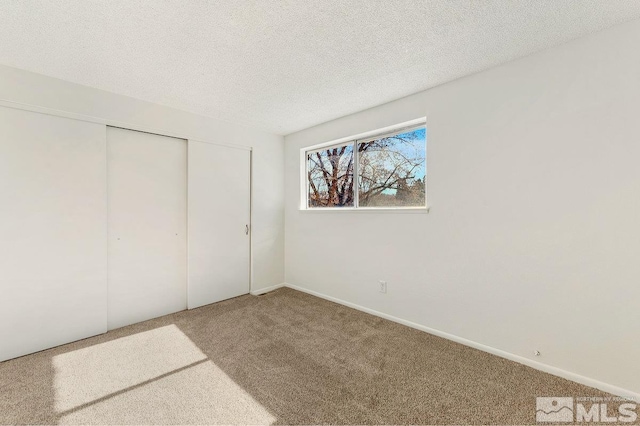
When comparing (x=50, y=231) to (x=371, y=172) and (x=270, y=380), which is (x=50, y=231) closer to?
(x=270, y=380)

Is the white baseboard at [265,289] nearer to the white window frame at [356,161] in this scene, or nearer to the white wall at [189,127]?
the white wall at [189,127]

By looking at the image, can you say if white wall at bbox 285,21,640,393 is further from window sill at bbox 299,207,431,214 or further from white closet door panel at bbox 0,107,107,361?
white closet door panel at bbox 0,107,107,361

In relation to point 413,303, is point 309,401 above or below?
below

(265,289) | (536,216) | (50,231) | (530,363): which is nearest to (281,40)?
(536,216)

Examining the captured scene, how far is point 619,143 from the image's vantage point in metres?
1.72

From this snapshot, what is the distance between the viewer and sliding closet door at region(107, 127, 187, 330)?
2.74 meters

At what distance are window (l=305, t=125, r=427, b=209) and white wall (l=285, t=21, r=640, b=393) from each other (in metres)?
0.21

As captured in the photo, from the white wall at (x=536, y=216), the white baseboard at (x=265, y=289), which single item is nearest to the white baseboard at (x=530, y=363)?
the white wall at (x=536, y=216)

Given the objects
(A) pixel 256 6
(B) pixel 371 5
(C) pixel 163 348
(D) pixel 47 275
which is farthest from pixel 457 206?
(D) pixel 47 275

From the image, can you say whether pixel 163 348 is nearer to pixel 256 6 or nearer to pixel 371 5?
pixel 256 6

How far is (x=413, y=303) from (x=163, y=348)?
2.37m

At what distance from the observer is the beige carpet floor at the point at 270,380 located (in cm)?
158

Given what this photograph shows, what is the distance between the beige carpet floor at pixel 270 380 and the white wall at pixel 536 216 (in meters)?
0.29

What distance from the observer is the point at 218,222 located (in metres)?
3.49
